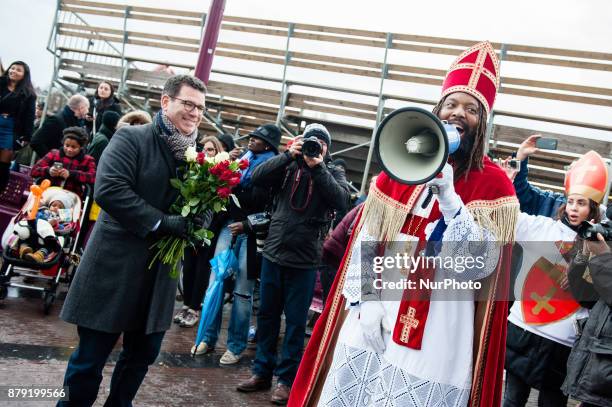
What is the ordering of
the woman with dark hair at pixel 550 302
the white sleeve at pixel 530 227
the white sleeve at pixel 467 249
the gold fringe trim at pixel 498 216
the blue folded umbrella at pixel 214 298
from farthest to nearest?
the blue folded umbrella at pixel 214 298, the woman with dark hair at pixel 550 302, the white sleeve at pixel 530 227, the gold fringe trim at pixel 498 216, the white sleeve at pixel 467 249

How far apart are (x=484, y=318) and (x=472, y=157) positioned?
2.45ft

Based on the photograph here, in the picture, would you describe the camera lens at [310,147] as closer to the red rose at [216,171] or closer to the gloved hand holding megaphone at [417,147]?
the red rose at [216,171]

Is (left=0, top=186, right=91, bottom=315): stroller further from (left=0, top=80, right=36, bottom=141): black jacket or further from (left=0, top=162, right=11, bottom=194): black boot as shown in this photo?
(left=0, top=80, right=36, bottom=141): black jacket

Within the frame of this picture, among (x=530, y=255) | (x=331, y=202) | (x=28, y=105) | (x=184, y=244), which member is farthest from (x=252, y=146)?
(x=28, y=105)

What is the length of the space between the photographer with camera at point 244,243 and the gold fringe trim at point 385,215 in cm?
226

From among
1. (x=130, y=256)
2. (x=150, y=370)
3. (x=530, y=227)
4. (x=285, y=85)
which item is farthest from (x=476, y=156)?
(x=285, y=85)

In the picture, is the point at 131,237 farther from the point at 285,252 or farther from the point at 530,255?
the point at 530,255

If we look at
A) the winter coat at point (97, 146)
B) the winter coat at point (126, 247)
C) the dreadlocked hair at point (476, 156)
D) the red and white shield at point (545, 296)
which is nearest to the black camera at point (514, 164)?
the red and white shield at point (545, 296)

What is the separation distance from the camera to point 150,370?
179 inches

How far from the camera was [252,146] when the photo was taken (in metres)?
5.57

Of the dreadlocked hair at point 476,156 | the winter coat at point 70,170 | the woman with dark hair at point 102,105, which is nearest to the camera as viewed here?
the dreadlocked hair at point 476,156

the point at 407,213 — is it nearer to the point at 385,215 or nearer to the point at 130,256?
the point at 385,215

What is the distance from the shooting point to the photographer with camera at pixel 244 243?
16.8 feet

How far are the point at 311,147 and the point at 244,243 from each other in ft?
4.58
